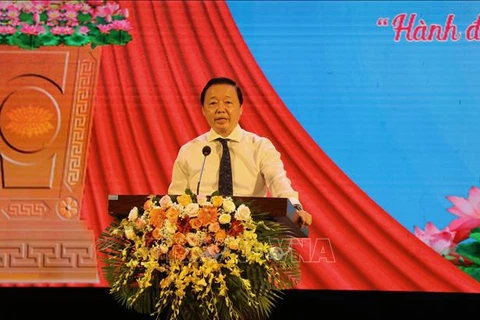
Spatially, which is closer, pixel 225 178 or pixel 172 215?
pixel 172 215

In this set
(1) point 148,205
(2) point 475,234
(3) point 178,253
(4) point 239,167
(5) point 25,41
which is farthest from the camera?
(5) point 25,41

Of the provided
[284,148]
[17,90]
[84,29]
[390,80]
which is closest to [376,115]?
[390,80]

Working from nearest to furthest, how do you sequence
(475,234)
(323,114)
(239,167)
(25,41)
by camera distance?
(239,167), (475,234), (323,114), (25,41)

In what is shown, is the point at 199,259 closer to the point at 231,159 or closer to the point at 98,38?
the point at 231,159

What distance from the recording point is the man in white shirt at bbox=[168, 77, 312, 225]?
3.46 metres

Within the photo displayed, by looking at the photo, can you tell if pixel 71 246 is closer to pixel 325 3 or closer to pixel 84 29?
pixel 84 29

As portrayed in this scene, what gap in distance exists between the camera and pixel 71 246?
394cm

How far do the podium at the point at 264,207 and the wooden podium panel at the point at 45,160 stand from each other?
132cm

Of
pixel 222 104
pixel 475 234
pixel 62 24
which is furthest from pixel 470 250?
pixel 62 24

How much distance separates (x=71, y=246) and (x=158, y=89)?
0.90 meters

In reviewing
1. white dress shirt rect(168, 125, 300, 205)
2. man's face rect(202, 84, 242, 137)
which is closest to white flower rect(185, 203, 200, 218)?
white dress shirt rect(168, 125, 300, 205)

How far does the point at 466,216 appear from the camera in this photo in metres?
3.81

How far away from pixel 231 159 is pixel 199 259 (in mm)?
1233

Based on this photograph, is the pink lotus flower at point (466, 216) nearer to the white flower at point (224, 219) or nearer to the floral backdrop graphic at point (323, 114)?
the floral backdrop graphic at point (323, 114)
